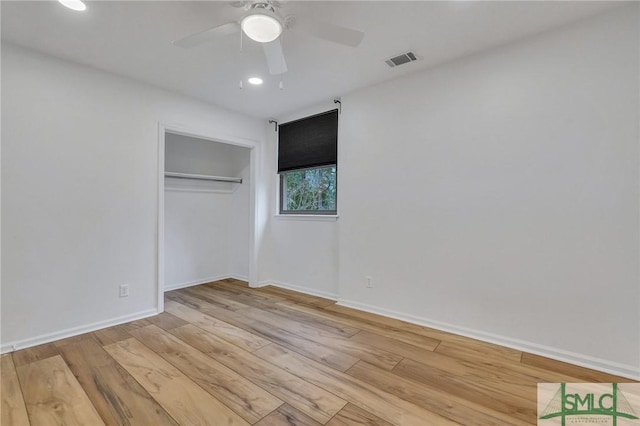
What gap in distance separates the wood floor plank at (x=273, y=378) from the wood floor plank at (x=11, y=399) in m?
0.99

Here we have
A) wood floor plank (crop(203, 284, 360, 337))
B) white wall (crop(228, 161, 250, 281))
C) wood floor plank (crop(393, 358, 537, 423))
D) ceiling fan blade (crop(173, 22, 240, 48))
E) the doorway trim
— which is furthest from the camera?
white wall (crop(228, 161, 250, 281))

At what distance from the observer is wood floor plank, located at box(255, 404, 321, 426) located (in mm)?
1507

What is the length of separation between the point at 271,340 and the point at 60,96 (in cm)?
284

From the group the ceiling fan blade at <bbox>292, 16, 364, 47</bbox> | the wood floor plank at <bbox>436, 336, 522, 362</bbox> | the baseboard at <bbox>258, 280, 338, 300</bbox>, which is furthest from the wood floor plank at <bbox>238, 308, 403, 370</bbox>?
the ceiling fan blade at <bbox>292, 16, 364, 47</bbox>

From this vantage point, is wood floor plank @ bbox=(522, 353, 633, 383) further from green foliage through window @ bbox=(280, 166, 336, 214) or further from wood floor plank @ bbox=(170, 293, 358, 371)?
green foliage through window @ bbox=(280, 166, 336, 214)

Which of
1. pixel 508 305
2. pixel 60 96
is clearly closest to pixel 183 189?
pixel 60 96

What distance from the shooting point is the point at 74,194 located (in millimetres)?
2576

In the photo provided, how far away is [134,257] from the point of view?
2967 millimetres

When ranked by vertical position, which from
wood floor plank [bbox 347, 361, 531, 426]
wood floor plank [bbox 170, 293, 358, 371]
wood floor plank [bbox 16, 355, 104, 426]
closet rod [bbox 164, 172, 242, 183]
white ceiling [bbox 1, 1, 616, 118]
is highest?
white ceiling [bbox 1, 1, 616, 118]

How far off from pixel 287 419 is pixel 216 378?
25.1 inches

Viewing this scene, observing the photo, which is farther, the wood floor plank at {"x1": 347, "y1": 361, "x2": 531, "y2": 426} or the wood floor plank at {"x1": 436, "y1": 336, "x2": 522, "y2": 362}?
the wood floor plank at {"x1": 436, "y1": 336, "x2": 522, "y2": 362}

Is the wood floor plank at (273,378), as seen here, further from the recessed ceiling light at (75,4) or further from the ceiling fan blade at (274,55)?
the recessed ceiling light at (75,4)

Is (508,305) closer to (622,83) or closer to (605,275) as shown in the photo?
(605,275)

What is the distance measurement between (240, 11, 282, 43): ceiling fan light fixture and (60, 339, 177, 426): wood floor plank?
2242 mm
